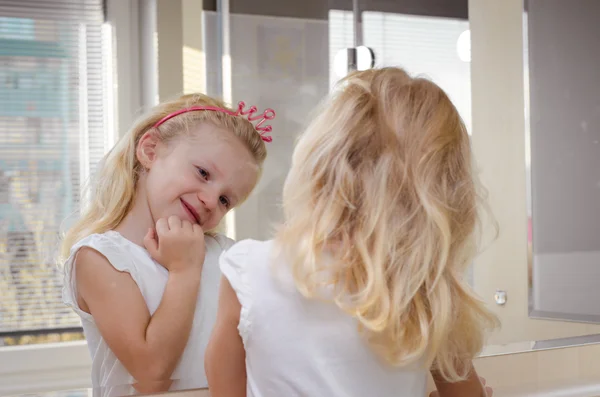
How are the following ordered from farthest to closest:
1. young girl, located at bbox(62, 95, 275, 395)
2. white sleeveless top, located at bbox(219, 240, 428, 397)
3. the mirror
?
the mirror → young girl, located at bbox(62, 95, 275, 395) → white sleeveless top, located at bbox(219, 240, 428, 397)

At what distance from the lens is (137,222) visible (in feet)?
2.56

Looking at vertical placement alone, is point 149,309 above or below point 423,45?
below

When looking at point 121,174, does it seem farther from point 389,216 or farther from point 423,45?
A: point 423,45

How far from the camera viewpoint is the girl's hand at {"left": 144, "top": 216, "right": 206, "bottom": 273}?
0.77m

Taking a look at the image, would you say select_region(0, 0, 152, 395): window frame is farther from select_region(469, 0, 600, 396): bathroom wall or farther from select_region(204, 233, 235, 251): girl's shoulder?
select_region(469, 0, 600, 396): bathroom wall

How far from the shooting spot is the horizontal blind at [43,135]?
761mm

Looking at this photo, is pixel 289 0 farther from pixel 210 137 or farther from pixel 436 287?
pixel 436 287

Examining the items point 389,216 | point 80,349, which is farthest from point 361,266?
point 80,349

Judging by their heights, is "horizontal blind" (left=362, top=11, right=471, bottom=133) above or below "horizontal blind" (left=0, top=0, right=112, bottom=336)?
above

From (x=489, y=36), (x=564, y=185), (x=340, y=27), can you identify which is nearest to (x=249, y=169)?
(x=340, y=27)

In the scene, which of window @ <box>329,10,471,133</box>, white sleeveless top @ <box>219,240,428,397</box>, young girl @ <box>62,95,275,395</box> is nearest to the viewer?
white sleeveless top @ <box>219,240,428,397</box>

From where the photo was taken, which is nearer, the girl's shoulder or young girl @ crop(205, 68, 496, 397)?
young girl @ crop(205, 68, 496, 397)

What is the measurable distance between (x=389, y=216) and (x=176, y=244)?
23 centimetres

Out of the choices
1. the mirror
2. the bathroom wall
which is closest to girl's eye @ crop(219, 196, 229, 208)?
the bathroom wall
